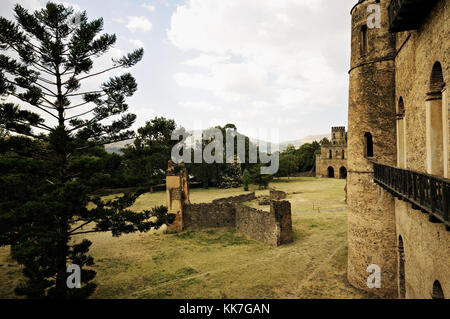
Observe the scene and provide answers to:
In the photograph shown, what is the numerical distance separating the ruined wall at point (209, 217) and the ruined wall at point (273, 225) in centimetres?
319

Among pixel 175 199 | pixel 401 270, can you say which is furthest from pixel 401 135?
pixel 175 199

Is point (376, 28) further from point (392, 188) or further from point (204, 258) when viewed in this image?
point (204, 258)

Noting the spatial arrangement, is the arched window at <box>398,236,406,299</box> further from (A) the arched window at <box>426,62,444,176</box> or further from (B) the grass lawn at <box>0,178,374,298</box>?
(A) the arched window at <box>426,62,444,176</box>

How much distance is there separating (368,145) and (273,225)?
7.62m

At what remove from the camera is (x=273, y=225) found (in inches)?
637

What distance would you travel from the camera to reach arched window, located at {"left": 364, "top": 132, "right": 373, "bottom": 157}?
10.5 metres

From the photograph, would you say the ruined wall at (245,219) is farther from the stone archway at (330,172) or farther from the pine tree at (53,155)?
the stone archway at (330,172)

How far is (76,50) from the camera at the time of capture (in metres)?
10.0

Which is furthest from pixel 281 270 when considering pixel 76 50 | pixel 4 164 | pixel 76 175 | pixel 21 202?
pixel 76 50

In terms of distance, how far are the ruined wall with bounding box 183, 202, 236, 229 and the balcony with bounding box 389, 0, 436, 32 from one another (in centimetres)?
1668

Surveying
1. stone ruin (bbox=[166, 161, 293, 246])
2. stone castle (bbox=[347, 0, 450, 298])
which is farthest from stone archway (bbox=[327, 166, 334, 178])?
stone castle (bbox=[347, 0, 450, 298])

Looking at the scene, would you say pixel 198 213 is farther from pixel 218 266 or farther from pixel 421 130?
pixel 421 130

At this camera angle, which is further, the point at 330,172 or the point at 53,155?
the point at 330,172

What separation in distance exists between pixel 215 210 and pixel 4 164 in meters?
14.9
